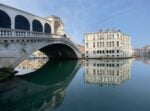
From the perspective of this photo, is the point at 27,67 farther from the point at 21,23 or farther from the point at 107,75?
the point at 107,75

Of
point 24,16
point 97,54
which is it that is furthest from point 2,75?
point 97,54

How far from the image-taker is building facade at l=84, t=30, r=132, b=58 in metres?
72.3

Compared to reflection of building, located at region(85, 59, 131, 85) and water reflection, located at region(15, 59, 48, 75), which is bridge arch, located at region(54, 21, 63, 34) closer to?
water reflection, located at region(15, 59, 48, 75)

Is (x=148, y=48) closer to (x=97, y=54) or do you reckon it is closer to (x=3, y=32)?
(x=97, y=54)

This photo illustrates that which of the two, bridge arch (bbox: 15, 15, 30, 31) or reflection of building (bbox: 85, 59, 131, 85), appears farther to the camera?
bridge arch (bbox: 15, 15, 30, 31)

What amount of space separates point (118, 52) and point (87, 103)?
207 ft

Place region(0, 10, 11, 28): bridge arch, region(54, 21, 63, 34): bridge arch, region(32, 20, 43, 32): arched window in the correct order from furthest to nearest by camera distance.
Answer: region(54, 21, 63, 34): bridge arch → region(32, 20, 43, 32): arched window → region(0, 10, 11, 28): bridge arch

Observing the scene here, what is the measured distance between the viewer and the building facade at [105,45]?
72.3 metres

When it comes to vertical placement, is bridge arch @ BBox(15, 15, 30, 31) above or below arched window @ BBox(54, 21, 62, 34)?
below

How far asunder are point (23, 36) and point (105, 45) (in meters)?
52.3

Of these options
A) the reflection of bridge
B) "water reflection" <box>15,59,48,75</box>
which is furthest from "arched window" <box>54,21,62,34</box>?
"water reflection" <box>15,59,48,75</box>

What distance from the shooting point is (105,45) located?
7369cm

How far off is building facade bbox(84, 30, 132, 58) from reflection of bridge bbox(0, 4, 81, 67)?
64.1ft

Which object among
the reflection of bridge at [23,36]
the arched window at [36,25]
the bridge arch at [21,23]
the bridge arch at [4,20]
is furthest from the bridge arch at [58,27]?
the bridge arch at [4,20]
